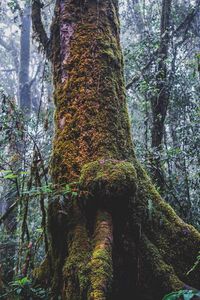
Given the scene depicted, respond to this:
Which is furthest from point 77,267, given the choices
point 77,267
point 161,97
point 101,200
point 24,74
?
point 24,74

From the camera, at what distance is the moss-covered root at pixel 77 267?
8.34ft

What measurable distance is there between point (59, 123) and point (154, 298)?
176 cm

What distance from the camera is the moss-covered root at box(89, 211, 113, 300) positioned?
2.36 m

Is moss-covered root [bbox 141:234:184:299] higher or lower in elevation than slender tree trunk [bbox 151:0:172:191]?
lower

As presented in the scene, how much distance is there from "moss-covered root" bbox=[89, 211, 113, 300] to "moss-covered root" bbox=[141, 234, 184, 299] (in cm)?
47

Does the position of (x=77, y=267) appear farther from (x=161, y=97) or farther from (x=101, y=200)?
(x=161, y=97)

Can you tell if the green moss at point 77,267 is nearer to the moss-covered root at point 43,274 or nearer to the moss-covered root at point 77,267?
the moss-covered root at point 77,267

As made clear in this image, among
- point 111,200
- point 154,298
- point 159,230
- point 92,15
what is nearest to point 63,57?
point 92,15

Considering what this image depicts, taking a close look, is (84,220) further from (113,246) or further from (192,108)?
(192,108)

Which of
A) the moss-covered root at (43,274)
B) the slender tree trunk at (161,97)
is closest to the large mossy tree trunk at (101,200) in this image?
the moss-covered root at (43,274)

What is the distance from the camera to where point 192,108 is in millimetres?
6867

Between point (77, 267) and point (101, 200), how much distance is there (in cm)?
52

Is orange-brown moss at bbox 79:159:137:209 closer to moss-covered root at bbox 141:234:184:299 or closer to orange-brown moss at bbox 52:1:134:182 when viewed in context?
orange-brown moss at bbox 52:1:134:182

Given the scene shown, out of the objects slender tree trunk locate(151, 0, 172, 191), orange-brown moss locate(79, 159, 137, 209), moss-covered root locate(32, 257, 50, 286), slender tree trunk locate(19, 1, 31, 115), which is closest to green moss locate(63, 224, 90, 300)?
orange-brown moss locate(79, 159, 137, 209)
